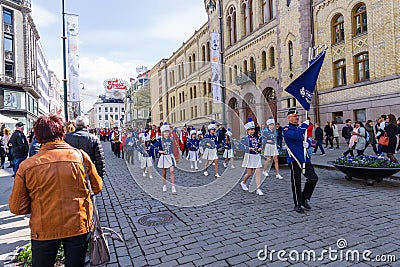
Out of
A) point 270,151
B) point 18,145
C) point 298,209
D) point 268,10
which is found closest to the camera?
point 298,209

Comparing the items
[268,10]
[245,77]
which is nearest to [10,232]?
[245,77]

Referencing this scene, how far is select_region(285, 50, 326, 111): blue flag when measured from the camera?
6234 millimetres

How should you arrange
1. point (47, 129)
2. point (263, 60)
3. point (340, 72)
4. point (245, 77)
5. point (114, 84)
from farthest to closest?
point (114, 84) < point (245, 77) < point (263, 60) < point (340, 72) < point (47, 129)

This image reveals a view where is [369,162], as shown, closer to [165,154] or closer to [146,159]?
[165,154]

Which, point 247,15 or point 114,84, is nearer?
point 247,15

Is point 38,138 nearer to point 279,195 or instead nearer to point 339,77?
point 279,195

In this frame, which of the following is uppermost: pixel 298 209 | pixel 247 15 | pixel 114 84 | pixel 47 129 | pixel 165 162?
pixel 114 84

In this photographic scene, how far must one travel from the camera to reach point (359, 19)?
17.0 meters

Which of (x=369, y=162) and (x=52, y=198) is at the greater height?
(x=52, y=198)

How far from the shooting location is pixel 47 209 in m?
2.41

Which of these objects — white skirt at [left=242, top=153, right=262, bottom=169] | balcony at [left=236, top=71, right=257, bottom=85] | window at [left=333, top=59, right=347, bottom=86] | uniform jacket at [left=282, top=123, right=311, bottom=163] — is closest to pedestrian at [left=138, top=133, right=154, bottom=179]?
white skirt at [left=242, top=153, right=262, bottom=169]

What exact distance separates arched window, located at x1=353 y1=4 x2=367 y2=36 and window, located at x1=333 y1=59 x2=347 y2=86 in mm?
1840

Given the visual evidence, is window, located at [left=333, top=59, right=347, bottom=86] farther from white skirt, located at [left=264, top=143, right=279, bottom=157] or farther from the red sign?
the red sign

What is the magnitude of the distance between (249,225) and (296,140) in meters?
1.93
